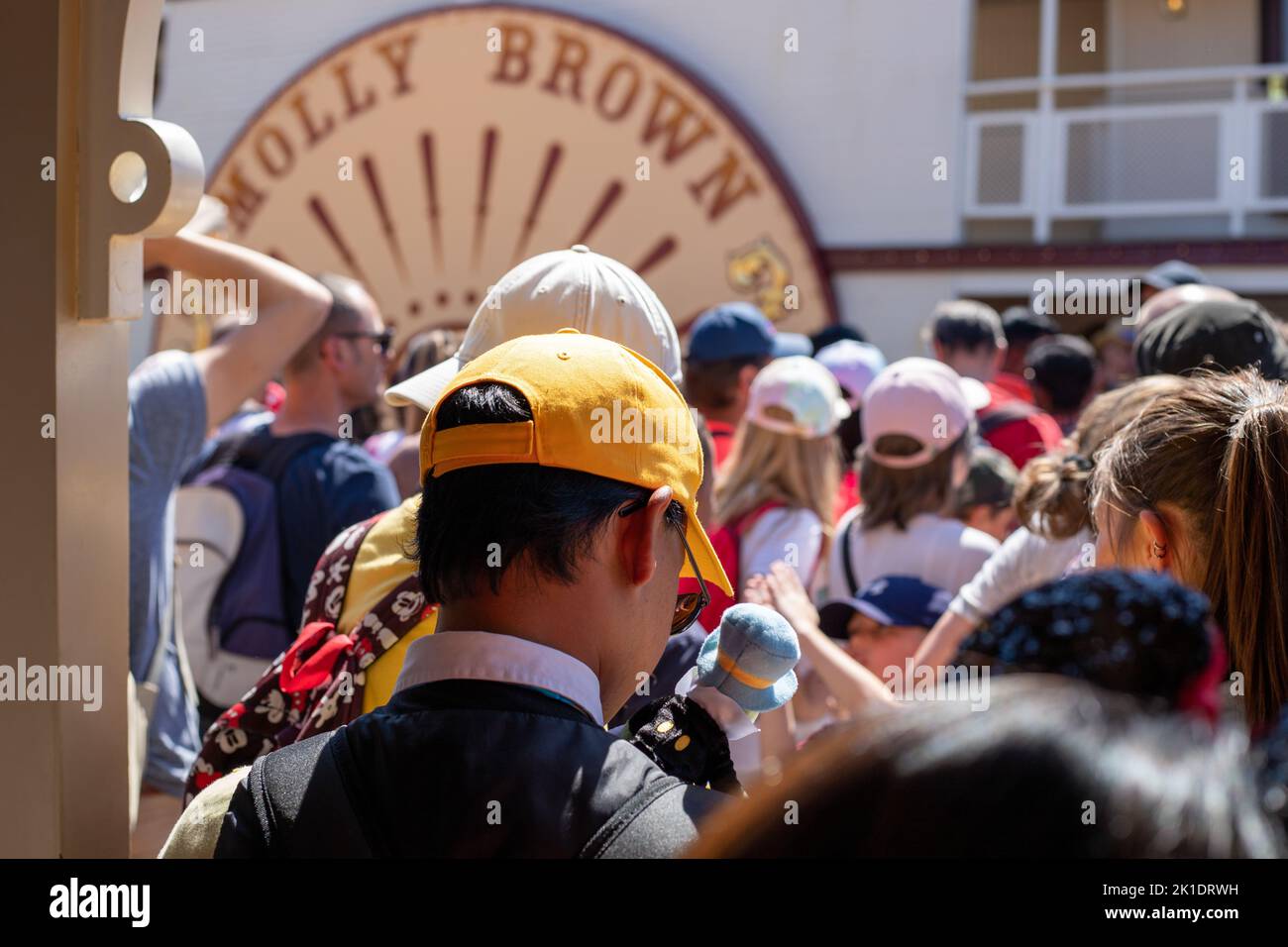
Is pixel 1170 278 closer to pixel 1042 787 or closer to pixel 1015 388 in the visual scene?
pixel 1015 388

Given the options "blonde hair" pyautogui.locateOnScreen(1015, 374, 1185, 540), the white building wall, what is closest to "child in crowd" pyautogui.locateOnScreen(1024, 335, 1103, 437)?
"blonde hair" pyautogui.locateOnScreen(1015, 374, 1185, 540)

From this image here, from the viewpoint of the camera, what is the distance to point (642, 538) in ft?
4.41

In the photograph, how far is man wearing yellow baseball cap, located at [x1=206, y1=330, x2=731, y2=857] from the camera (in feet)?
3.85

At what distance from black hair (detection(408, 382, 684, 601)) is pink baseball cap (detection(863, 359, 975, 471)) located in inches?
87.8

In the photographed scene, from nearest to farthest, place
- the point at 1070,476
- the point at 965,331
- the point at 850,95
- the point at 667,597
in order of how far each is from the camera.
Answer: the point at 667,597 < the point at 1070,476 < the point at 965,331 < the point at 850,95

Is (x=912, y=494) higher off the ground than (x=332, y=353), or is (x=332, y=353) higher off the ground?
(x=332, y=353)

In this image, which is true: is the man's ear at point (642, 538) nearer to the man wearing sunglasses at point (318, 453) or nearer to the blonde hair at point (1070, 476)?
the blonde hair at point (1070, 476)

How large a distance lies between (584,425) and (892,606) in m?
1.98

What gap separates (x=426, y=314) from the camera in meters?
11.9

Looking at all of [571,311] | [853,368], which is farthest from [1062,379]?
[571,311]

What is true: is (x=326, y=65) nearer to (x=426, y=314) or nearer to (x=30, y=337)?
(x=426, y=314)

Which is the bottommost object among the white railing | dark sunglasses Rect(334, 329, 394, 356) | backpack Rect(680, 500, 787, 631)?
backpack Rect(680, 500, 787, 631)

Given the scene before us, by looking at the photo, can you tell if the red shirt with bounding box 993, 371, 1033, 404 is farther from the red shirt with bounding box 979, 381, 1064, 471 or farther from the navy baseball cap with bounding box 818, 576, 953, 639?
the navy baseball cap with bounding box 818, 576, 953, 639
